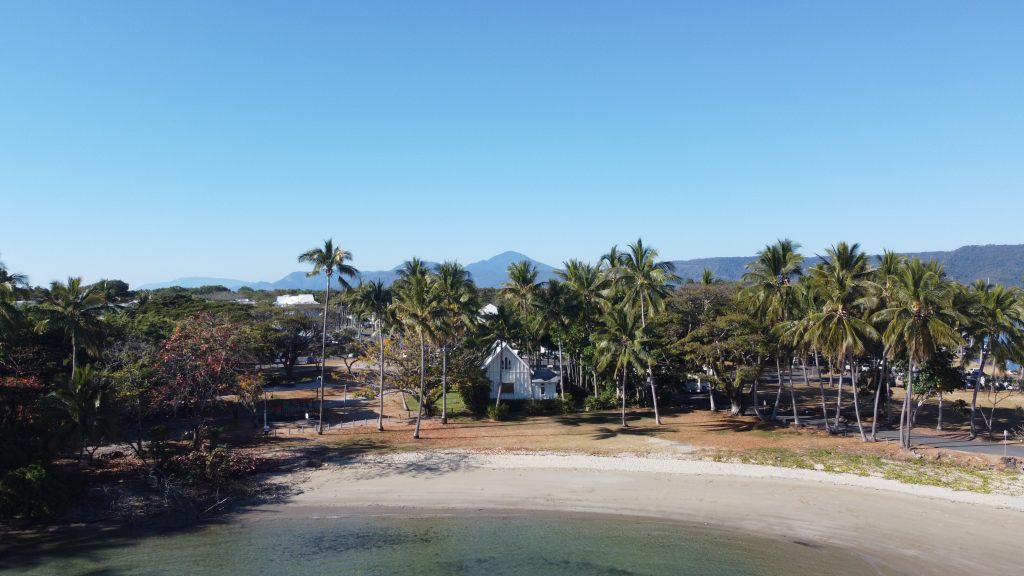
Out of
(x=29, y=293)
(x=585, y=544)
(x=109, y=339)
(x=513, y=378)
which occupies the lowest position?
(x=585, y=544)

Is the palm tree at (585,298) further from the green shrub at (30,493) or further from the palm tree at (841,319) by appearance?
the green shrub at (30,493)

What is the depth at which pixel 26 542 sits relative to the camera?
80.2 feet

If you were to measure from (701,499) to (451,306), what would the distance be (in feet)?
68.0

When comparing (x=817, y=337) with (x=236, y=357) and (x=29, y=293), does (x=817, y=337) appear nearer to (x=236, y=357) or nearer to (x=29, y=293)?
(x=236, y=357)

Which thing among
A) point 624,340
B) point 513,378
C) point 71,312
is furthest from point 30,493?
point 513,378

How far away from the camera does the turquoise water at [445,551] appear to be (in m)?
22.3

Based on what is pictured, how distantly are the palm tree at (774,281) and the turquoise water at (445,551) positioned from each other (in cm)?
2214

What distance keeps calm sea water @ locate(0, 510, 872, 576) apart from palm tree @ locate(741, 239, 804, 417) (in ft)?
72.7

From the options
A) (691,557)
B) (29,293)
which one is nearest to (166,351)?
(29,293)

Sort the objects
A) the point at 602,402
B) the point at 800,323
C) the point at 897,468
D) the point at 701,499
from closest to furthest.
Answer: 1. the point at 701,499
2. the point at 897,468
3. the point at 800,323
4. the point at 602,402

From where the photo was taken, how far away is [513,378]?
54.8m

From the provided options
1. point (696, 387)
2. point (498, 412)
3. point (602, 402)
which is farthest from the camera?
point (696, 387)

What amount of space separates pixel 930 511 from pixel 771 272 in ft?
66.2

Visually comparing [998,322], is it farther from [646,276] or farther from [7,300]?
[7,300]
